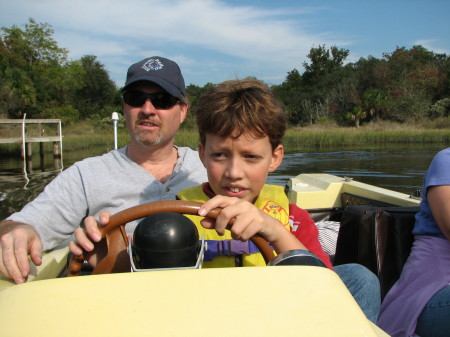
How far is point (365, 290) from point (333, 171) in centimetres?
1126

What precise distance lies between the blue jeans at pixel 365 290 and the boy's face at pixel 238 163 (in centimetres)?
63

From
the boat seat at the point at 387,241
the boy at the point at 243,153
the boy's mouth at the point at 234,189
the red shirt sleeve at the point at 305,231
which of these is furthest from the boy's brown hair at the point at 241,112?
the boat seat at the point at 387,241

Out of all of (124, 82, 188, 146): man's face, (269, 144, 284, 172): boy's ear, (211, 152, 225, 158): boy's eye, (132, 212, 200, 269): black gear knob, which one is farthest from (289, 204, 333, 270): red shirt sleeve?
(124, 82, 188, 146): man's face

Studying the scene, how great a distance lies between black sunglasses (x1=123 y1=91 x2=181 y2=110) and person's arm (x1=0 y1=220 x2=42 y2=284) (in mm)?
944

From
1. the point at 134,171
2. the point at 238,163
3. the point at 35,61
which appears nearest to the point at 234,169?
the point at 238,163

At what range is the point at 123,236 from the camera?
1.41 m

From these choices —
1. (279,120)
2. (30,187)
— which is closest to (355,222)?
(279,120)

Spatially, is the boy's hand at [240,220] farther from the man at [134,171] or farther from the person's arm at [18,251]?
the man at [134,171]

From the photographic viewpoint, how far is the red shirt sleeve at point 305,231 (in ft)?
5.54

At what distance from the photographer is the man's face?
7.65 ft

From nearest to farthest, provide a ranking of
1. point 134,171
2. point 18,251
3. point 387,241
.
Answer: point 18,251 → point 387,241 → point 134,171

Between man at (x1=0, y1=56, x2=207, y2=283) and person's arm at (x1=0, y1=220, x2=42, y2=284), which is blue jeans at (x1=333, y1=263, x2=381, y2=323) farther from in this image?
person's arm at (x1=0, y1=220, x2=42, y2=284)

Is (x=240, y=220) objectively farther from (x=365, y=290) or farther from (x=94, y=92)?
(x=94, y=92)

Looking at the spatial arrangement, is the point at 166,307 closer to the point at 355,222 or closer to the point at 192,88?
the point at 355,222
